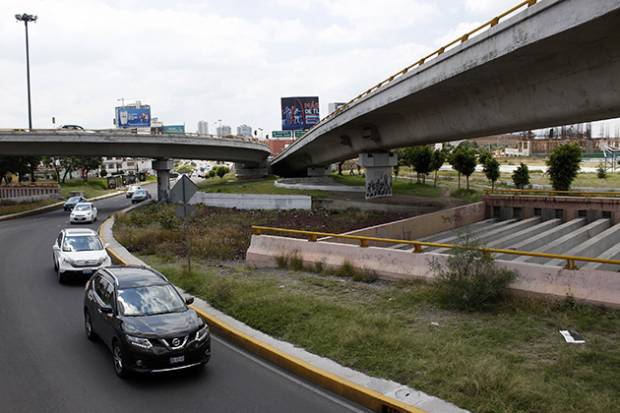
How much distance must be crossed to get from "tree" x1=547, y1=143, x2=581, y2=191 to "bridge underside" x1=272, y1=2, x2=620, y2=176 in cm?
1059

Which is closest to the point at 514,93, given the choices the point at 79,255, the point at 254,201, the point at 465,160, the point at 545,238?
the point at 545,238

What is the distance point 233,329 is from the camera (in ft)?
37.5

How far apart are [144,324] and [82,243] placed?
11136mm

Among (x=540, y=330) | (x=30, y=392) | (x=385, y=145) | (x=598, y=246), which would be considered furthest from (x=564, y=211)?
(x=30, y=392)

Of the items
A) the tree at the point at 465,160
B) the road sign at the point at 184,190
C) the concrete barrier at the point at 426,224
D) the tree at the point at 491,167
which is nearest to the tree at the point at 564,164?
the tree at the point at 491,167

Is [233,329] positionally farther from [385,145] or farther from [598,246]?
[385,145]

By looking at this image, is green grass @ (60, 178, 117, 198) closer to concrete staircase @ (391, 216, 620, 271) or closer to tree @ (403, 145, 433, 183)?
tree @ (403, 145, 433, 183)

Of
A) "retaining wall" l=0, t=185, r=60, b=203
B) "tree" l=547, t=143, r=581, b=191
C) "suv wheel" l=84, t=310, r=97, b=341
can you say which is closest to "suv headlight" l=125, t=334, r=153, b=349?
"suv wheel" l=84, t=310, r=97, b=341

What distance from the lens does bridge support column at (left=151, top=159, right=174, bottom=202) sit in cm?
5441

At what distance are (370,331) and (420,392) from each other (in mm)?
2263

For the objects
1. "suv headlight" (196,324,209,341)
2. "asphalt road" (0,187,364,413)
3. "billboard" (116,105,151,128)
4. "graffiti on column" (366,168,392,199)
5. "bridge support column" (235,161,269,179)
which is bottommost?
"asphalt road" (0,187,364,413)

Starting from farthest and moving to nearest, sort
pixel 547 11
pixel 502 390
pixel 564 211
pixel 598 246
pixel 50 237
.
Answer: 1. pixel 50 237
2. pixel 564 211
3. pixel 598 246
4. pixel 547 11
5. pixel 502 390

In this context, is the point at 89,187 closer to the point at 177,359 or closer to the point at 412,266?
the point at 412,266

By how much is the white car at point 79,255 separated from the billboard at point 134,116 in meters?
81.3
